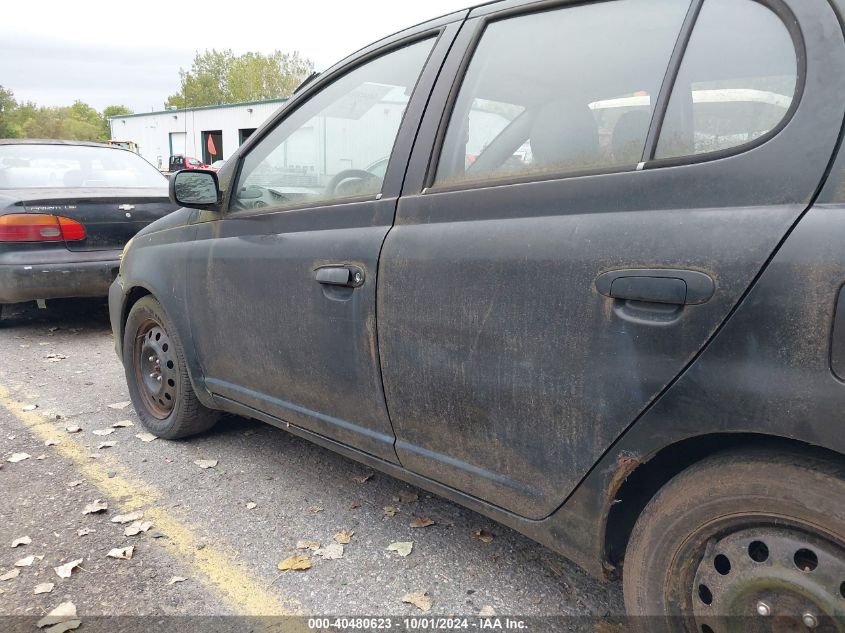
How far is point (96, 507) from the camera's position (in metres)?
2.98

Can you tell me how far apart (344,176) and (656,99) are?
1.25 meters


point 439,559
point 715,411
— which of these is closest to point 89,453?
point 439,559

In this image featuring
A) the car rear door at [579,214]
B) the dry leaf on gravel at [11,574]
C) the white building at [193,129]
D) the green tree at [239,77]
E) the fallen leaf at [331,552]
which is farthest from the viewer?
the green tree at [239,77]

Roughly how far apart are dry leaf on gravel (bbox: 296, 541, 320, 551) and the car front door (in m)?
0.45

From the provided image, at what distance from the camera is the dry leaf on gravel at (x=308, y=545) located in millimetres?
2670

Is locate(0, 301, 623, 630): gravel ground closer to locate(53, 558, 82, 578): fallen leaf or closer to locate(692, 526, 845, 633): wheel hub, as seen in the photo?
locate(53, 558, 82, 578): fallen leaf

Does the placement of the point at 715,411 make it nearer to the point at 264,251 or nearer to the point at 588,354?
the point at 588,354

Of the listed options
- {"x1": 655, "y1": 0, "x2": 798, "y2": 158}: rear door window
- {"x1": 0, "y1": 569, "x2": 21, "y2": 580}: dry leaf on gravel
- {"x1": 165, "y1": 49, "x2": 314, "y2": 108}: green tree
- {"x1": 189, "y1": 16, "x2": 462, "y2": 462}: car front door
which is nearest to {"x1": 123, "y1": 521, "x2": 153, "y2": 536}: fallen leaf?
{"x1": 0, "y1": 569, "x2": 21, "y2": 580}: dry leaf on gravel

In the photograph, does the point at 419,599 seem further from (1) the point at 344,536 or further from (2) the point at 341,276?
(2) the point at 341,276

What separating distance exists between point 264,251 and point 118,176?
15.5 ft

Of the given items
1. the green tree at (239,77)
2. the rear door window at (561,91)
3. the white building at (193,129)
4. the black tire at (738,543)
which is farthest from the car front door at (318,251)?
the green tree at (239,77)

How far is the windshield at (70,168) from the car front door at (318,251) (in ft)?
13.0

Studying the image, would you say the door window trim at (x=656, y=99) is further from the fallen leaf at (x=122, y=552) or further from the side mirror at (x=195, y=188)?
the fallen leaf at (x=122, y=552)

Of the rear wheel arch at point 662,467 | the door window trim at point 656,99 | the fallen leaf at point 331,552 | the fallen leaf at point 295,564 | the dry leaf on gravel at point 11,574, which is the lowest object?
the dry leaf on gravel at point 11,574
